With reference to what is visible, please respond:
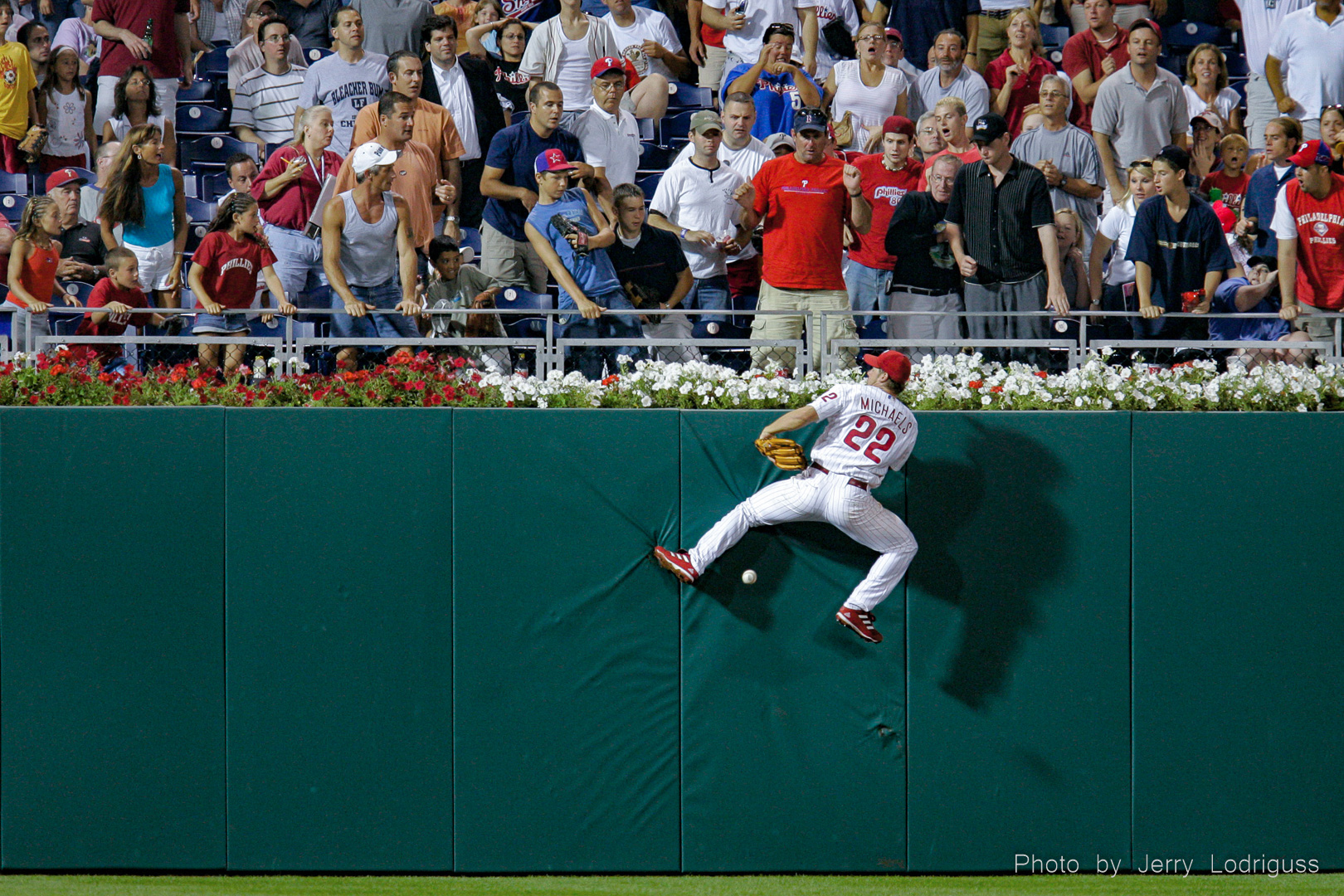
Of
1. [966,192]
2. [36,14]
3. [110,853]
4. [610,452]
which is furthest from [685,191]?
[36,14]

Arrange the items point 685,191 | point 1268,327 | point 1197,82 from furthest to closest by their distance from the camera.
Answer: point 1197,82
point 685,191
point 1268,327

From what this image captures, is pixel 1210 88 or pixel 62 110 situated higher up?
pixel 1210 88

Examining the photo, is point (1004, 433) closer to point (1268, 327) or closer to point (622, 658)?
point (622, 658)

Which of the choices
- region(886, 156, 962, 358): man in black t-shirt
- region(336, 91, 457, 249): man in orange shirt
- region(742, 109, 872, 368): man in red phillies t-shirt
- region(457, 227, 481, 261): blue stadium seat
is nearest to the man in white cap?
region(336, 91, 457, 249): man in orange shirt

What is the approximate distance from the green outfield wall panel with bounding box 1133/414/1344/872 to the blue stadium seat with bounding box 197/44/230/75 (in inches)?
375

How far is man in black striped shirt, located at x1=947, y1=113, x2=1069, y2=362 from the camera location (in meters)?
8.97

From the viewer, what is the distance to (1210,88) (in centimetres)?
1191

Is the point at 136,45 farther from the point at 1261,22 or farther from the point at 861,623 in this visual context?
the point at 1261,22

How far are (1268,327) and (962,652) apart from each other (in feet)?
13.7

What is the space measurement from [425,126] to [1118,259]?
5862mm

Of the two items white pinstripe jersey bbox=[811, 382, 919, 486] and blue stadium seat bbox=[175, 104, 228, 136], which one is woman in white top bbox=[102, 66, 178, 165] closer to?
blue stadium seat bbox=[175, 104, 228, 136]

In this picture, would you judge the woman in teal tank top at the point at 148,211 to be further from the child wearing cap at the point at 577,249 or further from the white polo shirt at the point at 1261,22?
the white polo shirt at the point at 1261,22

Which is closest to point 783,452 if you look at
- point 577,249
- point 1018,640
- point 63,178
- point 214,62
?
point 1018,640

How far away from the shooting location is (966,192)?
908 centimetres
